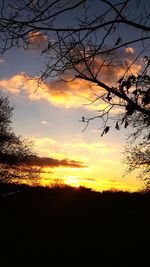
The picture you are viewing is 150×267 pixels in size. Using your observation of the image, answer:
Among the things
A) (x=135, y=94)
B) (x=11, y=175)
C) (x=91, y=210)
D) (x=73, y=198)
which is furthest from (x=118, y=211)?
(x=11, y=175)

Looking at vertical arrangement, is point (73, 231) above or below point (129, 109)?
below

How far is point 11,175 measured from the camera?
36406 millimetres

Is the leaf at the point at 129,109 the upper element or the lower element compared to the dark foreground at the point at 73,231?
upper

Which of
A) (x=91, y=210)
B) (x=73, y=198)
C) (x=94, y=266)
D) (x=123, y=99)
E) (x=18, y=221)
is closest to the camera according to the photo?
(x=123, y=99)

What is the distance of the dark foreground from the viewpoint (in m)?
8.07

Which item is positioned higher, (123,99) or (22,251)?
(123,99)

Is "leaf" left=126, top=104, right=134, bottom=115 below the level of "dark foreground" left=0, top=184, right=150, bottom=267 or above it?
above

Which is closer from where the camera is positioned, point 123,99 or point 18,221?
point 123,99

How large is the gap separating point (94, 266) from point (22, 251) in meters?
1.59

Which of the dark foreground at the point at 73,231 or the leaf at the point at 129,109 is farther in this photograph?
the dark foreground at the point at 73,231

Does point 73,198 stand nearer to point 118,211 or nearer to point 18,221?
point 118,211

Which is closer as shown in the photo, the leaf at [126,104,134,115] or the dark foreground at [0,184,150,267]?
the leaf at [126,104,134,115]

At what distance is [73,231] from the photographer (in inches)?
387

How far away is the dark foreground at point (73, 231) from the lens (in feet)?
26.5
